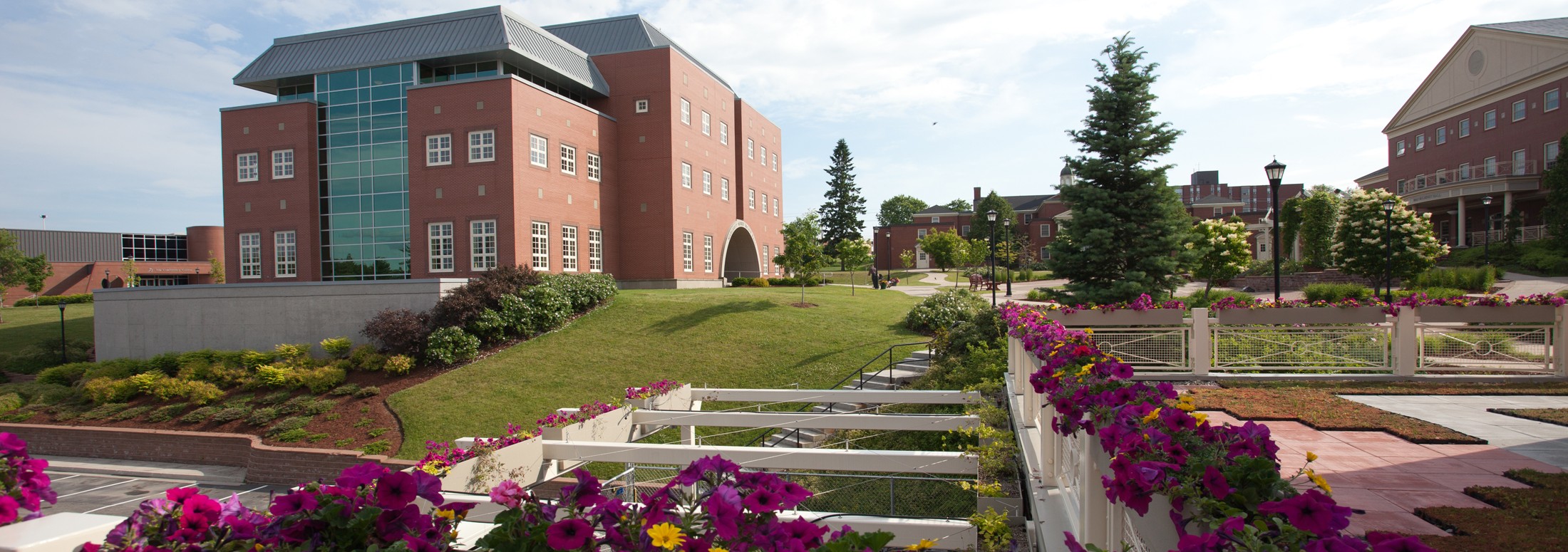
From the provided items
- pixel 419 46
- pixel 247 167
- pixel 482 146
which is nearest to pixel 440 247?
pixel 482 146

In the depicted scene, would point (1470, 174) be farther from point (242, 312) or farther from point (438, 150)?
point (242, 312)

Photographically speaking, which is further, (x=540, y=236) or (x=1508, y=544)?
(x=540, y=236)

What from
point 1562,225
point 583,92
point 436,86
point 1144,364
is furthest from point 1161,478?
point 1562,225

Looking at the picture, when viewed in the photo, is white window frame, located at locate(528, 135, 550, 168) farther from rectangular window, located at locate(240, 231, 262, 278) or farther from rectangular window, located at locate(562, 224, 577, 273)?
rectangular window, located at locate(240, 231, 262, 278)

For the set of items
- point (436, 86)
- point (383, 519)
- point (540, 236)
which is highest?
point (436, 86)

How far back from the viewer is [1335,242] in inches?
1340

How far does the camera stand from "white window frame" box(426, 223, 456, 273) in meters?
28.1

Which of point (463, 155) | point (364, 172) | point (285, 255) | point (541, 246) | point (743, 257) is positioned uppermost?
point (463, 155)

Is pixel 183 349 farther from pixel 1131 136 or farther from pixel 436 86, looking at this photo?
pixel 1131 136

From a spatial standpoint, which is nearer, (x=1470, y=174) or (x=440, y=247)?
(x=440, y=247)

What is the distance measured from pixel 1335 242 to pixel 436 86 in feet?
132

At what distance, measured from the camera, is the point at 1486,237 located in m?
34.9

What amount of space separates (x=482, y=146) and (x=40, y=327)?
2442 cm

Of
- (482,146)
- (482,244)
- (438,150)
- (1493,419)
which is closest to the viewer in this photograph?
(1493,419)
